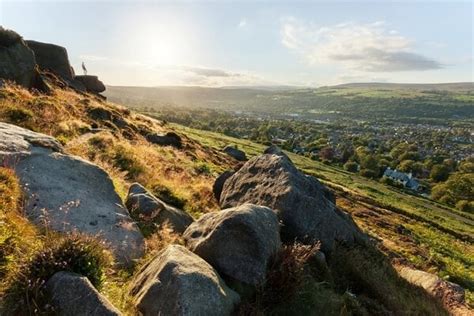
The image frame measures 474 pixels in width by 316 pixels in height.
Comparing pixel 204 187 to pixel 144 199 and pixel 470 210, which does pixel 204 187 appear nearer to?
pixel 144 199

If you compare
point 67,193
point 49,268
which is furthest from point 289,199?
point 49,268

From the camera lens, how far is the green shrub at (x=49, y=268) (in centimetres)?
647

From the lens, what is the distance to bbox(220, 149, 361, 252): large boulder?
13.2 meters

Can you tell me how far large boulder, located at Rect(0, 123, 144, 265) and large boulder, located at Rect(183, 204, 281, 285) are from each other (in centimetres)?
184

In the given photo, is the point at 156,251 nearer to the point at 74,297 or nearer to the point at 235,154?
the point at 74,297

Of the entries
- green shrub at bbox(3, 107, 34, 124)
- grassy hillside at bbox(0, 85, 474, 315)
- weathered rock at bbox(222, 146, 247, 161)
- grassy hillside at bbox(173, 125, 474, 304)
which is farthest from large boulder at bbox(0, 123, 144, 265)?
weathered rock at bbox(222, 146, 247, 161)

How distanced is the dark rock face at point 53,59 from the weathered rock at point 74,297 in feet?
165

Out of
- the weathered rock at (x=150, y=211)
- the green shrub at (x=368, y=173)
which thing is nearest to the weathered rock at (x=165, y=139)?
the weathered rock at (x=150, y=211)

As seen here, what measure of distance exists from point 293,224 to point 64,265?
7842mm

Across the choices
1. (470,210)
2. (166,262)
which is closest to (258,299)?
(166,262)

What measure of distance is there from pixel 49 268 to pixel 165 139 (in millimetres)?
36678

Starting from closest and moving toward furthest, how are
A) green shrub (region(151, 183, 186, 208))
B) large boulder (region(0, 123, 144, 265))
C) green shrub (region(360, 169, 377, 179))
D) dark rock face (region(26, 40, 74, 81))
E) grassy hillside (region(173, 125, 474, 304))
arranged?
1. large boulder (region(0, 123, 144, 265))
2. green shrub (region(151, 183, 186, 208))
3. grassy hillside (region(173, 125, 474, 304))
4. dark rock face (region(26, 40, 74, 81))
5. green shrub (region(360, 169, 377, 179))

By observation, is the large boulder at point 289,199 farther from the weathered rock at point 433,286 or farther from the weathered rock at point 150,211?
the weathered rock at point 150,211

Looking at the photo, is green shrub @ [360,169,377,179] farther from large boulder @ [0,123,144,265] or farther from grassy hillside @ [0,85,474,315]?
large boulder @ [0,123,144,265]
